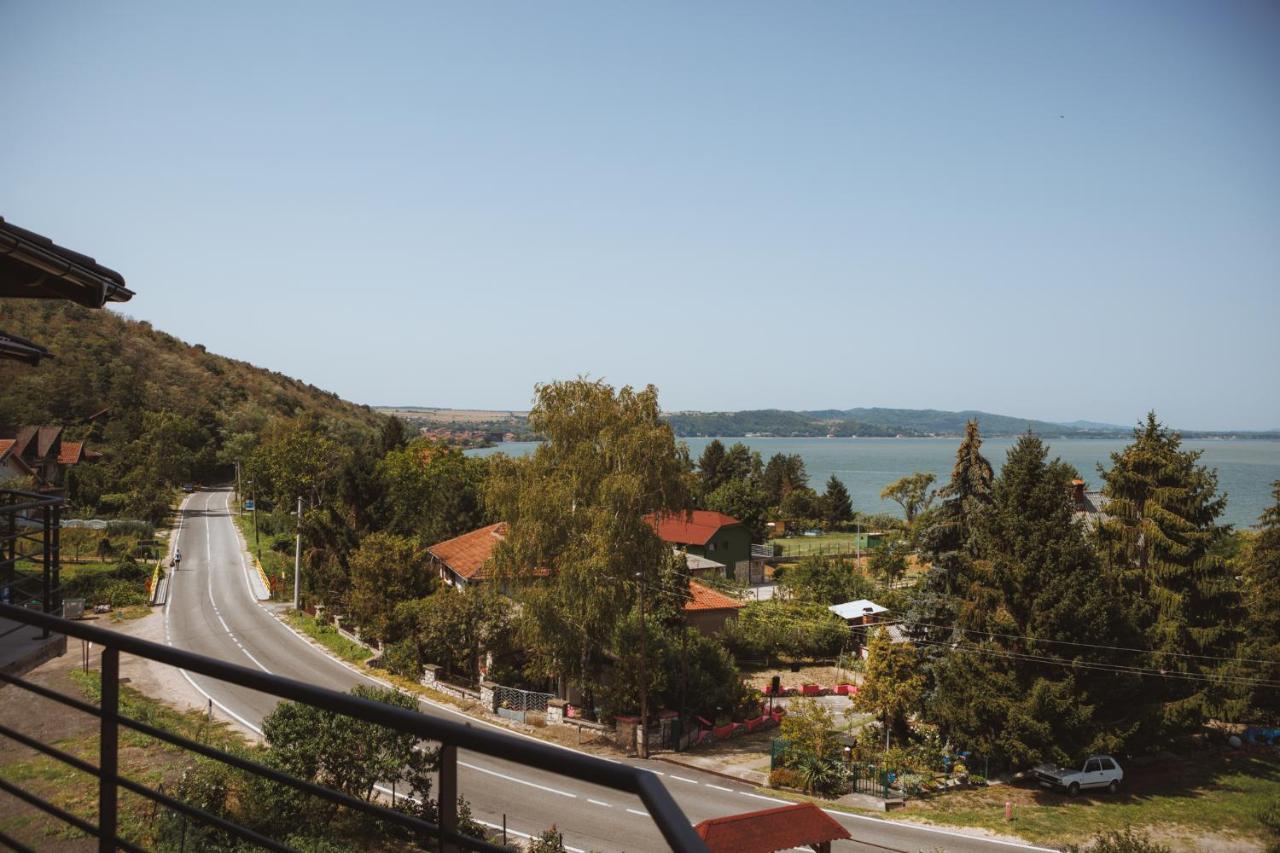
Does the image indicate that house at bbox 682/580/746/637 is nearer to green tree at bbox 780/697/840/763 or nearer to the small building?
the small building

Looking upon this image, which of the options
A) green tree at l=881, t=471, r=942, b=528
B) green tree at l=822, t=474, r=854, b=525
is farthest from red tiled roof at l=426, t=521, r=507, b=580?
green tree at l=822, t=474, r=854, b=525

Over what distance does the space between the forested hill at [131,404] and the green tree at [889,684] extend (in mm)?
51484

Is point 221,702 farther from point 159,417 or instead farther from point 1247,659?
point 159,417

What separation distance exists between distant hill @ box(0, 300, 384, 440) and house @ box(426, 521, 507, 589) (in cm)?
4537

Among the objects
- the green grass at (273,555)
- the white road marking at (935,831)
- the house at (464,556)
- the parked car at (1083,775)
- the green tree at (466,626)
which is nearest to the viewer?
the white road marking at (935,831)

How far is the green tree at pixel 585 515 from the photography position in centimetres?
2691

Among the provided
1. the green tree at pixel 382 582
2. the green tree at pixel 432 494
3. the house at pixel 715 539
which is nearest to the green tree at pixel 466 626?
the green tree at pixel 382 582

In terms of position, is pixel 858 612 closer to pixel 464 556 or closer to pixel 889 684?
pixel 889 684

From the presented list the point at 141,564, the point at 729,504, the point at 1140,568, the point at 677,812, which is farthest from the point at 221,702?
the point at 729,504

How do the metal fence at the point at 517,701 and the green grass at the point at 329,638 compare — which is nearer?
the metal fence at the point at 517,701

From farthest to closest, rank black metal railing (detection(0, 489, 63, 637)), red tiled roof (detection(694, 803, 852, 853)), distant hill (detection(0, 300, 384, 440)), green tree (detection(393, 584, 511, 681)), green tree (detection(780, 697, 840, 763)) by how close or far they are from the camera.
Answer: distant hill (detection(0, 300, 384, 440)), green tree (detection(393, 584, 511, 681)), green tree (detection(780, 697, 840, 763)), red tiled roof (detection(694, 803, 852, 853)), black metal railing (detection(0, 489, 63, 637))

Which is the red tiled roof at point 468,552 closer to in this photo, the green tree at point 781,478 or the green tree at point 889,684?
the green tree at point 889,684

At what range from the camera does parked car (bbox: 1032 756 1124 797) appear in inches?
964

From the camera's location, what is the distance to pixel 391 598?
34.6m
